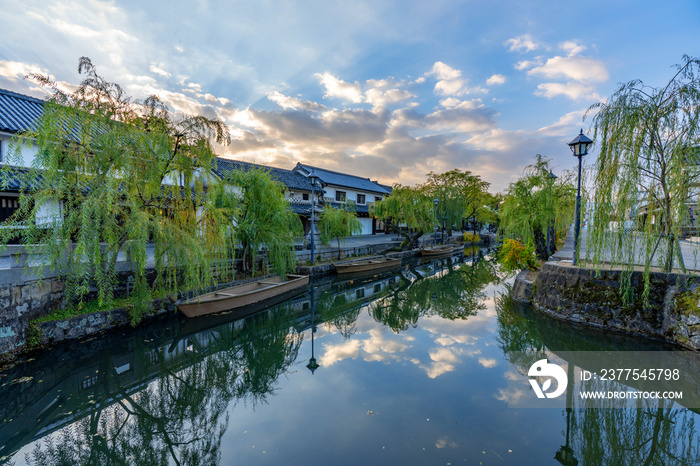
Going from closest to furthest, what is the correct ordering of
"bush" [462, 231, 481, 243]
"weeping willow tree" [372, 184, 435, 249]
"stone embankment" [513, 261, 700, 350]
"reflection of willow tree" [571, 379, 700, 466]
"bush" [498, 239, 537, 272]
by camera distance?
"reflection of willow tree" [571, 379, 700, 466] < "stone embankment" [513, 261, 700, 350] < "bush" [498, 239, 537, 272] < "weeping willow tree" [372, 184, 435, 249] < "bush" [462, 231, 481, 243]

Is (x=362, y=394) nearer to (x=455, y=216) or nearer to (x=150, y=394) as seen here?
(x=150, y=394)

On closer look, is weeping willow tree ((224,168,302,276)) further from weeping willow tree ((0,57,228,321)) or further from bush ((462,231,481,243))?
bush ((462,231,481,243))

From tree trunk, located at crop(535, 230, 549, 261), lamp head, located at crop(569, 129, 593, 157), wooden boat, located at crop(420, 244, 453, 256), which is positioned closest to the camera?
lamp head, located at crop(569, 129, 593, 157)

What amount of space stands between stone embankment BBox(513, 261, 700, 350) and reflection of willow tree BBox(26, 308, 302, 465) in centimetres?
706

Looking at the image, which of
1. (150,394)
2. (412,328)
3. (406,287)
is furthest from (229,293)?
(406,287)

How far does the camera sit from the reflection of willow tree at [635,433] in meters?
3.55

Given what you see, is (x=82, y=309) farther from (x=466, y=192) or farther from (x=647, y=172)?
(x=466, y=192)

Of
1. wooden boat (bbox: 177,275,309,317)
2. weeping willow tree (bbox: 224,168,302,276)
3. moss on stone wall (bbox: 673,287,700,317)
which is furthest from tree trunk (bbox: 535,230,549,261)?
weeping willow tree (bbox: 224,168,302,276)

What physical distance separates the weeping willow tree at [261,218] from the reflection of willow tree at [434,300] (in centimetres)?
387

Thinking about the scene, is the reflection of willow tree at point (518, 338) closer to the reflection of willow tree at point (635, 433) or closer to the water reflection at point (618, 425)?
the water reflection at point (618, 425)

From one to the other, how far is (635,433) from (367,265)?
39.5 feet

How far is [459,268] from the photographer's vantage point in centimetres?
1781

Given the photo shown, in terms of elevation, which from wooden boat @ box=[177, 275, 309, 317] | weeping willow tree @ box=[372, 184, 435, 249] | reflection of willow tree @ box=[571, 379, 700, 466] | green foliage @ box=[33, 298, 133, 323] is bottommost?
reflection of willow tree @ box=[571, 379, 700, 466]

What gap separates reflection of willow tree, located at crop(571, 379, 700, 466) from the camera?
3.55 meters
